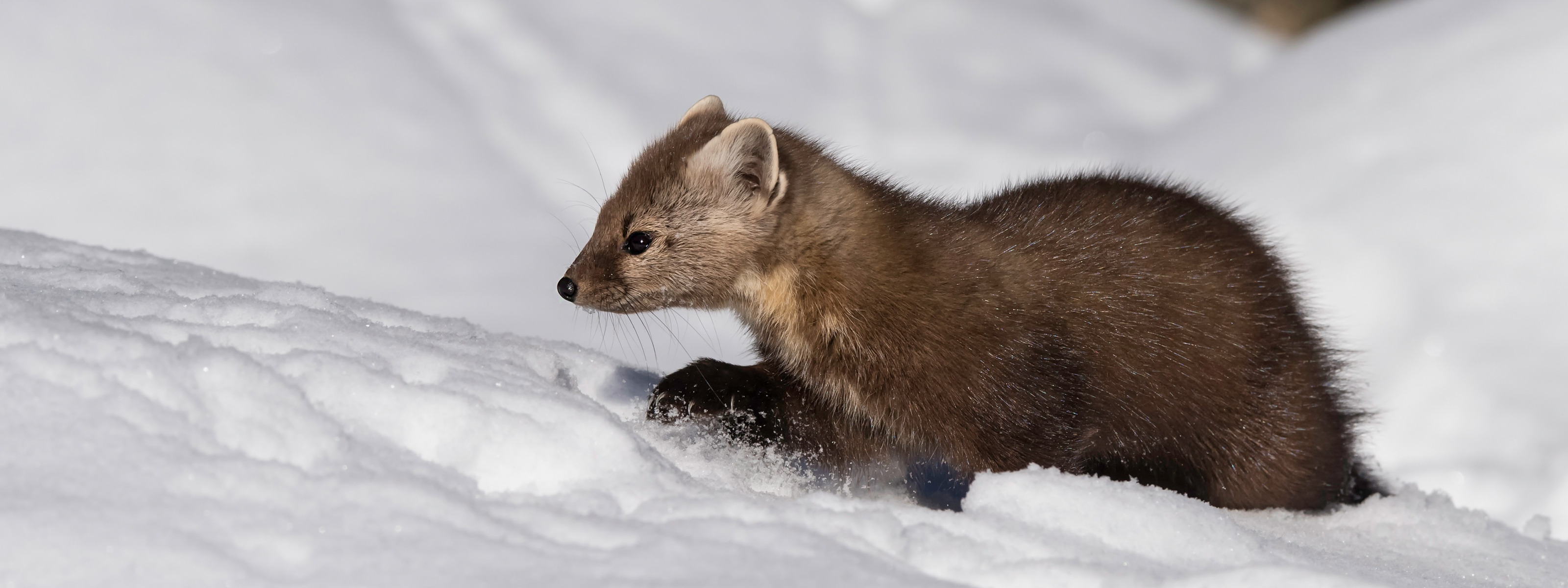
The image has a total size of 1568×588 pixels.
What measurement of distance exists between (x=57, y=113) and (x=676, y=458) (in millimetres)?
6152

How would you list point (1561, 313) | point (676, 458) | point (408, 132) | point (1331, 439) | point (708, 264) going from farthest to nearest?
point (408, 132), point (1561, 313), point (1331, 439), point (708, 264), point (676, 458)

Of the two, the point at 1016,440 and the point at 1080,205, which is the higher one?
the point at 1080,205

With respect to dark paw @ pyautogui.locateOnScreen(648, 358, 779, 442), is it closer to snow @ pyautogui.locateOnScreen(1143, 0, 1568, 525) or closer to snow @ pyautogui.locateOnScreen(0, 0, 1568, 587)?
snow @ pyautogui.locateOnScreen(0, 0, 1568, 587)

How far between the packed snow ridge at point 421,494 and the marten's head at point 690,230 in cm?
35

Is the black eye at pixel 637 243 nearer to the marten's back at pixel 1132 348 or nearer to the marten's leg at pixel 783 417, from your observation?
the marten's leg at pixel 783 417

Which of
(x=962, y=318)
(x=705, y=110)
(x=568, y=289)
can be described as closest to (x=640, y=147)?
(x=705, y=110)

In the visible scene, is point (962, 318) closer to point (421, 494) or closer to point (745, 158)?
point (745, 158)

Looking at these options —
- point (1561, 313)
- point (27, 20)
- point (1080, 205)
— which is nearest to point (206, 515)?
point (1080, 205)

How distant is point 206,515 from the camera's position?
1.91m

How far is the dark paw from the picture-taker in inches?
118

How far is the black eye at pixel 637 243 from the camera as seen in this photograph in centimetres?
320

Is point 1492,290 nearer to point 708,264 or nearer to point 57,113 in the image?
point 708,264

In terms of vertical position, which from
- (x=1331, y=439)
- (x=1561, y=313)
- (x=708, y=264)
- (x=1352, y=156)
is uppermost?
(x=1352, y=156)

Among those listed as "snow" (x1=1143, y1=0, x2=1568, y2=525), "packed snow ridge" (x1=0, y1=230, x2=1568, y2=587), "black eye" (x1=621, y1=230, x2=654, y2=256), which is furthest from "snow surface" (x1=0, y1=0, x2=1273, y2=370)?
"snow" (x1=1143, y1=0, x2=1568, y2=525)
